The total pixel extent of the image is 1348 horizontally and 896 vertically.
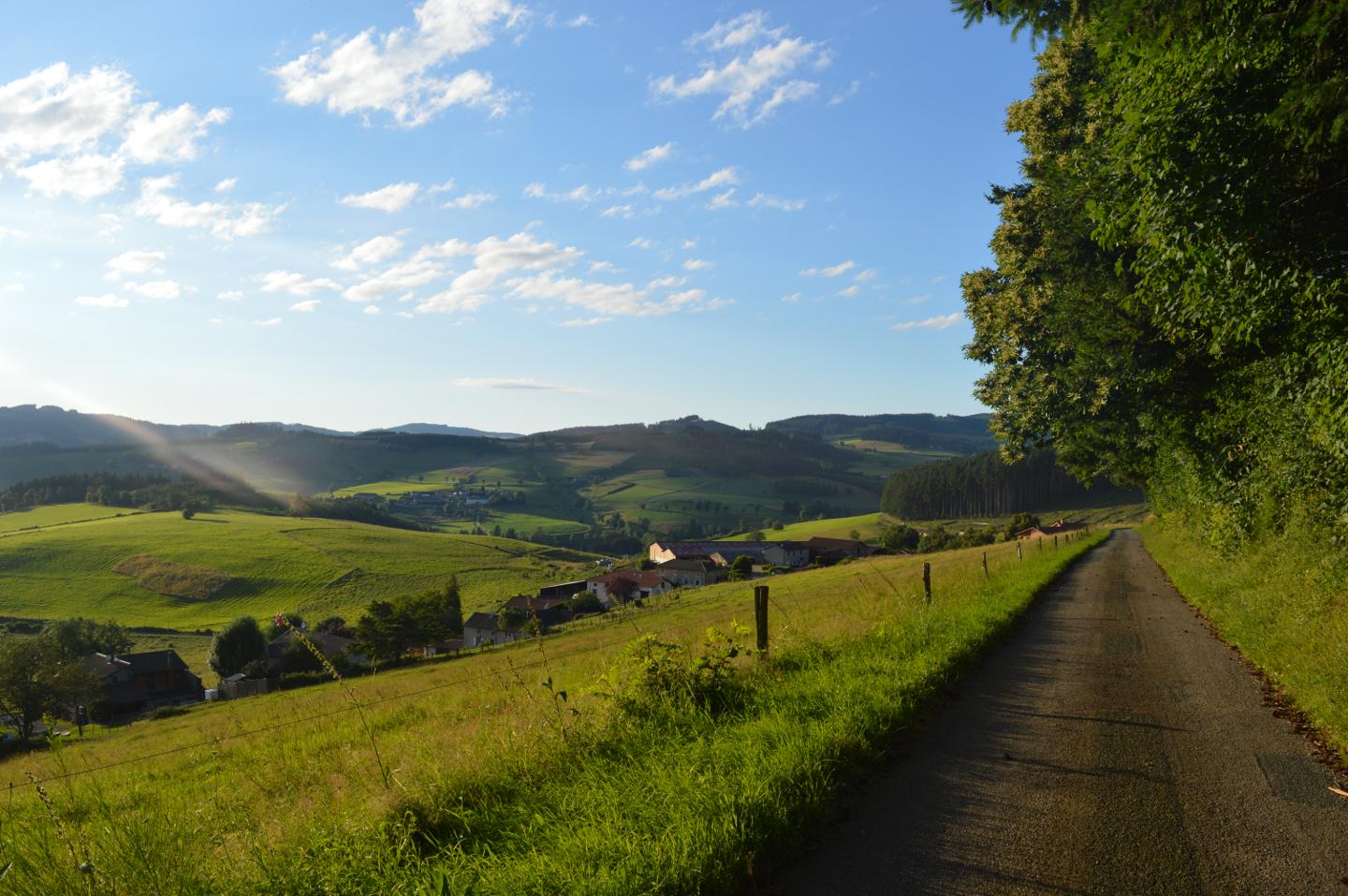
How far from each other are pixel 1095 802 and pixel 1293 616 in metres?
7.23

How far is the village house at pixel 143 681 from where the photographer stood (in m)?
65.1

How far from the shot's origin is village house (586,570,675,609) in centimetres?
8762

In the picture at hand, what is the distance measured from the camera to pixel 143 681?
6819 cm

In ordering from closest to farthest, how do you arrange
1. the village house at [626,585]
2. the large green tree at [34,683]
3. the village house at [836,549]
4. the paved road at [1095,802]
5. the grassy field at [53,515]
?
the paved road at [1095,802]
the large green tree at [34,683]
the village house at [626,585]
the village house at [836,549]
the grassy field at [53,515]

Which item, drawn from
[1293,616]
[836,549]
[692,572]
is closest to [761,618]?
[1293,616]

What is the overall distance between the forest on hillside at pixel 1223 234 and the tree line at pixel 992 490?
130 metres

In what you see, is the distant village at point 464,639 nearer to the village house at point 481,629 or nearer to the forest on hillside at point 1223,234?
the village house at point 481,629

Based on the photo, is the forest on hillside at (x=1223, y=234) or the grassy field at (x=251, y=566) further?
the grassy field at (x=251, y=566)

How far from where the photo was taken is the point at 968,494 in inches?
5935

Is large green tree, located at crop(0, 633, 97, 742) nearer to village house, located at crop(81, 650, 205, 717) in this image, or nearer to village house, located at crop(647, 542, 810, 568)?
village house, located at crop(81, 650, 205, 717)

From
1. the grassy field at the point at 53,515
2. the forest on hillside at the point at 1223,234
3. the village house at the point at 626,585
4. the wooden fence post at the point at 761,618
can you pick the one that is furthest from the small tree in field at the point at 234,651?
the grassy field at the point at 53,515

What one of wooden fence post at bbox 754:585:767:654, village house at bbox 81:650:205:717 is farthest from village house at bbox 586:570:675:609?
wooden fence post at bbox 754:585:767:654

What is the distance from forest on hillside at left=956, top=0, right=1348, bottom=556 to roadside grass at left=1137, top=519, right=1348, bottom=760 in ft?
1.85

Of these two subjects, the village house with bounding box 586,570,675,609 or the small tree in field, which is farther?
the village house with bounding box 586,570,675,609
